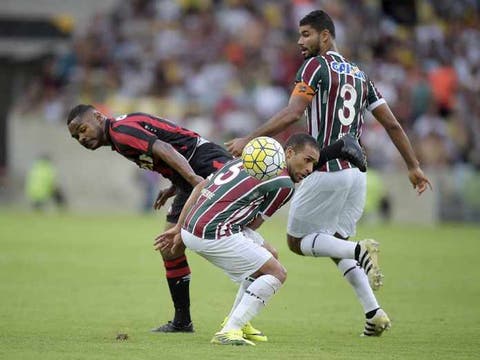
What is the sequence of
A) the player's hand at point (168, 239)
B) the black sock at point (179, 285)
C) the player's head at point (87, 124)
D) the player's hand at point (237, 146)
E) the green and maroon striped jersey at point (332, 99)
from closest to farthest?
1. the player's hand at point (168, 239)
2. the player's hand at point (237, 146)
3. the player's head at point (87, 124)
4. the green and maroon striped jersey at point (332, 99)
5. the black sock at point (179, 285)

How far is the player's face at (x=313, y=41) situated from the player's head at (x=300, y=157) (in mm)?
1385

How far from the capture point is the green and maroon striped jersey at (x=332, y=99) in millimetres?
9852

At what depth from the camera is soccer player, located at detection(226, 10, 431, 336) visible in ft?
32.2

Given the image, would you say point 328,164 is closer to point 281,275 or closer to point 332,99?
point 332,99

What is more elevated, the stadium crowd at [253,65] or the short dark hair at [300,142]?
the stadium crowd at [253,65]

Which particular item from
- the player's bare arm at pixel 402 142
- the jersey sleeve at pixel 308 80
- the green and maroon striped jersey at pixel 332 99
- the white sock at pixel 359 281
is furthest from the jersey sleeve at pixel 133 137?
the player's bare arm at pixel 402 142

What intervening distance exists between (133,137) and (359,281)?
2.45 m

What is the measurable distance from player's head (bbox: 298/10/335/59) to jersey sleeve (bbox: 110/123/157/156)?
1.75 m

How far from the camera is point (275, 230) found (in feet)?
81.3

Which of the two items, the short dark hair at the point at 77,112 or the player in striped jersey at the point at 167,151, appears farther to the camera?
the short dark hair at the point at 77,112

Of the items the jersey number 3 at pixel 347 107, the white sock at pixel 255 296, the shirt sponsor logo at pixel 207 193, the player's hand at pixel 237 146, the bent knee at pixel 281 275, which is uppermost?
the jersey number 3 at pixel 347 107

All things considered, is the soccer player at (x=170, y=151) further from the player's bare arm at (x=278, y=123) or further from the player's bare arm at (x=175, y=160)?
the player's bare arm at (x=278, y=123)

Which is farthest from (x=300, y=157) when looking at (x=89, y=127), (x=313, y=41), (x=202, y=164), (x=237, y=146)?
(x=89, y=127)

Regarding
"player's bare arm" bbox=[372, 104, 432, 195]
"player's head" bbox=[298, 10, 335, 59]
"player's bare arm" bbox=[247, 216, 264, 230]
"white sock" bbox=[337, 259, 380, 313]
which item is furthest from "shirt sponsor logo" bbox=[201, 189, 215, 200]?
"player's bare arm" bbox=[372, 104, 432, 195]
